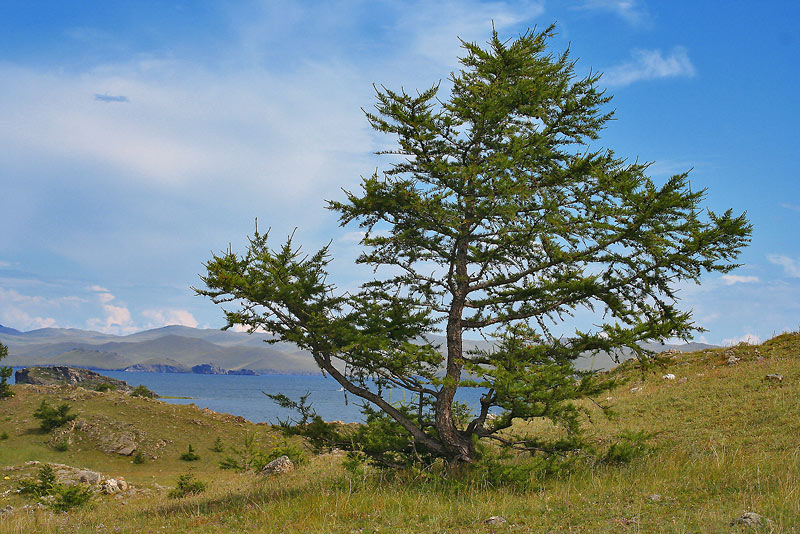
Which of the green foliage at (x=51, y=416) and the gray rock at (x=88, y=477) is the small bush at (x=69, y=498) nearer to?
the gray rock at (x=88, y=477)

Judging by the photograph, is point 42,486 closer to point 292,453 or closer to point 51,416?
point 292,453

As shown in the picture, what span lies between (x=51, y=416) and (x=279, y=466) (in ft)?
82.4

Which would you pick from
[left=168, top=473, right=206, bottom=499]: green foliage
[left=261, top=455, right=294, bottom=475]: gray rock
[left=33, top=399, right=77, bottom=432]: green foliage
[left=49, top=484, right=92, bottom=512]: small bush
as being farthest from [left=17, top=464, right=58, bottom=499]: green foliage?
[left=33, top=399, right=77, bottom=432]: green foliage

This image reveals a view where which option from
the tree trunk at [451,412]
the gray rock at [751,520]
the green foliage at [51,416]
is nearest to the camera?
the gray rock at [751,520]

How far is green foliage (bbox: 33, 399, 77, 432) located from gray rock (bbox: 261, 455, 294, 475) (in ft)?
79.0

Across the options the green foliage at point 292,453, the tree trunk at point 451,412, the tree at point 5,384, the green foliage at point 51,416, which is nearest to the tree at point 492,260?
the tree trunk at point 451,412

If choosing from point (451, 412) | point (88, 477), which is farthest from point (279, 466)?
point (451, 412)

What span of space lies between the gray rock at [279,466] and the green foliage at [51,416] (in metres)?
24.1

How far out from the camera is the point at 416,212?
10227mm

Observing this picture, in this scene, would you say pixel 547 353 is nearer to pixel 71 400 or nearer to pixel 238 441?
pixel 238 441

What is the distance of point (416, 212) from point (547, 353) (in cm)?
375

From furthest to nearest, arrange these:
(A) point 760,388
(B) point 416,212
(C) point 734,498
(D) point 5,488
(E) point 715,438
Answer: (D) point 5,488
(A) point 760,388
(E) point 715,438
(B) point 416,212
(C) point 734,498

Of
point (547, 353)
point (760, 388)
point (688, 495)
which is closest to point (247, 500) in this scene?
point (547, 353)

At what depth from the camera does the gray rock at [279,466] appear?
1733cm
